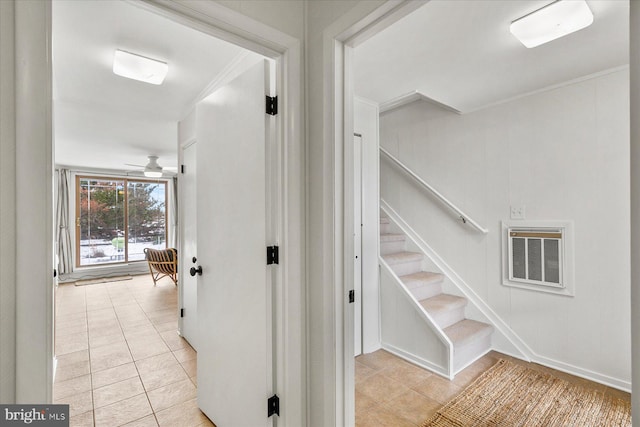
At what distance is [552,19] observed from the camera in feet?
5.29

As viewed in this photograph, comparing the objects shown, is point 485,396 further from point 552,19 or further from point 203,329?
point 552,19

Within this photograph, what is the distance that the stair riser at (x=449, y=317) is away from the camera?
2799 mm

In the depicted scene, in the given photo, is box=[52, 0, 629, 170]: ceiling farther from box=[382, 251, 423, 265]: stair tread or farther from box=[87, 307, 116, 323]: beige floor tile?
box=[87, 307, 116, 323]: beige floor tile

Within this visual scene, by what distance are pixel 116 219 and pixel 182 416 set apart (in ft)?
21.6

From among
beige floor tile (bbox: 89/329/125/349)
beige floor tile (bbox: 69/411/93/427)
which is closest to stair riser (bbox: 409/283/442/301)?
beige floor tile (bbox: 69/411/93/427)

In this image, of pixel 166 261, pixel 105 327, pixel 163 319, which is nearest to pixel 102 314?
pixel 105 327

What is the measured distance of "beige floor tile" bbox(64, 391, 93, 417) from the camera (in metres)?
2.03

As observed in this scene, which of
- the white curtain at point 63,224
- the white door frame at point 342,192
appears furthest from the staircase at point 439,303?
the white curtain at point 63,224

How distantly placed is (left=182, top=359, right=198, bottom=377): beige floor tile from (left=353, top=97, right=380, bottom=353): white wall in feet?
4.76

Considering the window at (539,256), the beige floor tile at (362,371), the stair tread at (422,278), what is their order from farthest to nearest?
the stair tread at (422,278), the window at (539,256), the beige floor tile at (362,371)

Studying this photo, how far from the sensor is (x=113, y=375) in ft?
8.17

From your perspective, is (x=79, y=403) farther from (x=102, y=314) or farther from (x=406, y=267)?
(x=406, y=267)

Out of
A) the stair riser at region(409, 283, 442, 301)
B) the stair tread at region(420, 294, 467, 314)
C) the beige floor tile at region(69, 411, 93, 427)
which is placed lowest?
the beige floor tile at region(69, 411, 93, 427)

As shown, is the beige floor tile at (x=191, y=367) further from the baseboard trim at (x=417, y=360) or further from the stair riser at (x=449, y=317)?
the stair riser at (x=449, y=317)
